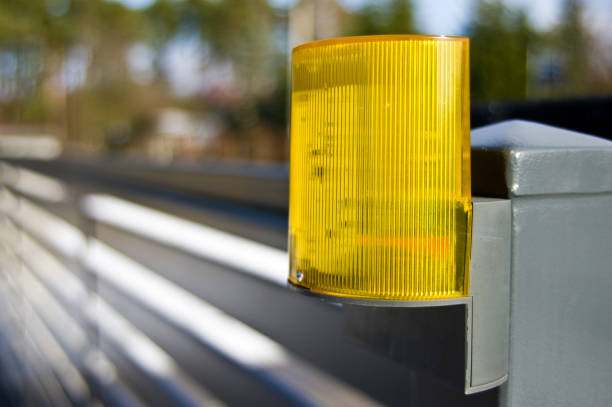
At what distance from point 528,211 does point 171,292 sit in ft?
4.67

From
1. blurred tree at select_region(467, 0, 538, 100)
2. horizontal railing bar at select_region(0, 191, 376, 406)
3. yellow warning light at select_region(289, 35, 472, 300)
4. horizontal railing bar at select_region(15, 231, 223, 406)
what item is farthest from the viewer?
blurred tree at select_region(467, 0, 538, 100)

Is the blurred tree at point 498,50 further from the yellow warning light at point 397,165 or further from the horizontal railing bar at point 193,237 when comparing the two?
the yellow warning light at point 397,165

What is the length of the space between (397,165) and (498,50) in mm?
29867

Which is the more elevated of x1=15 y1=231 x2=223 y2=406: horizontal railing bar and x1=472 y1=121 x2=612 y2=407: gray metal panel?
x1=472 y1=121 x2=612 y2=407: gray metal panel

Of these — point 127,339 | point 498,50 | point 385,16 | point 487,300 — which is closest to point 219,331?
point 127,339

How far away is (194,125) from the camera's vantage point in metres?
46.7

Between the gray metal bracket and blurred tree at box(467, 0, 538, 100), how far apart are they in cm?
2689

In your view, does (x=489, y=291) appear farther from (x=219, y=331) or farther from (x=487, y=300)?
(x=219, y=331)

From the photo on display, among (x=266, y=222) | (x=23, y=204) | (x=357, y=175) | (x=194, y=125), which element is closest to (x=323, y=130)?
(x=357, y=175)

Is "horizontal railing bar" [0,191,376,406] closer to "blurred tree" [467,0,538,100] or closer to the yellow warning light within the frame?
the yellow warning light

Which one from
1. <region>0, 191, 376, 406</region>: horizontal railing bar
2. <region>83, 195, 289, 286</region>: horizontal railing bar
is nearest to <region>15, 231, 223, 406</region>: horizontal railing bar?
<region>0, 191, 376, 406</region>: horizontal railing bar

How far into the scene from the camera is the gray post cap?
2.14ft

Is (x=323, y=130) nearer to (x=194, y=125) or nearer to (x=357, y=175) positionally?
(x=357, y=175)

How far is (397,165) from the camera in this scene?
61cm
